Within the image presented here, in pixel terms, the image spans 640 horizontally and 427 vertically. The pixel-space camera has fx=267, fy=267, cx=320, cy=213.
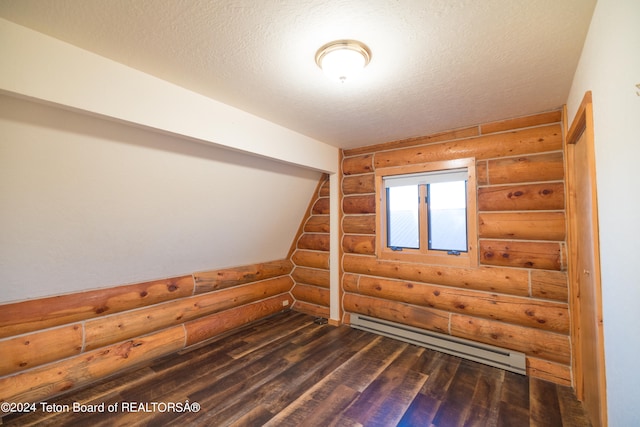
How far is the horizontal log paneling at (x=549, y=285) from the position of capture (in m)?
2.39

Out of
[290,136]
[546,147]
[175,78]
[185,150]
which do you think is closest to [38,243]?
[185,150]

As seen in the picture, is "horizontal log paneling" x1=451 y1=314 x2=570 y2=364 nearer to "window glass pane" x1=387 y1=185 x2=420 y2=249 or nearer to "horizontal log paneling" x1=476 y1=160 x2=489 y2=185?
"window glass pane" x1=387 y1=185 x2=420 y2=249

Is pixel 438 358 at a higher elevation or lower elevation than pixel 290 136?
lower

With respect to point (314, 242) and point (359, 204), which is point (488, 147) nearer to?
point (359, 204)

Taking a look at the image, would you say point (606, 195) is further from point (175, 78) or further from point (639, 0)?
point (175, 78)

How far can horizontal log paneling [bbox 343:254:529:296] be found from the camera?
2.60 metres

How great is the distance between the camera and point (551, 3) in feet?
4.18

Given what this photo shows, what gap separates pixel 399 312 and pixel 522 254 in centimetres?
145

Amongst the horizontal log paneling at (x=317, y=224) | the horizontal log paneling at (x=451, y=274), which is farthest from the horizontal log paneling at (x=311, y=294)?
the horizontal log paneling at (x=317, y=224)

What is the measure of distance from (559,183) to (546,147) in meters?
0.36

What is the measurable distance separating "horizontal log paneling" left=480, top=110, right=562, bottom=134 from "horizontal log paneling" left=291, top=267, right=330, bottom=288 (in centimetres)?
278

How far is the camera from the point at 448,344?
2.94 m

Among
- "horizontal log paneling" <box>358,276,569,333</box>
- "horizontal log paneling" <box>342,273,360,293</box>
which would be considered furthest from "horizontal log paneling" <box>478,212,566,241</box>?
"horizontal log paneling" <box>342,273,360,293</box>

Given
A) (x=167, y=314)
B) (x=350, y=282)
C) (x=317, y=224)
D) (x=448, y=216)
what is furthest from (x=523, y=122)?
(x=167, y=314)
